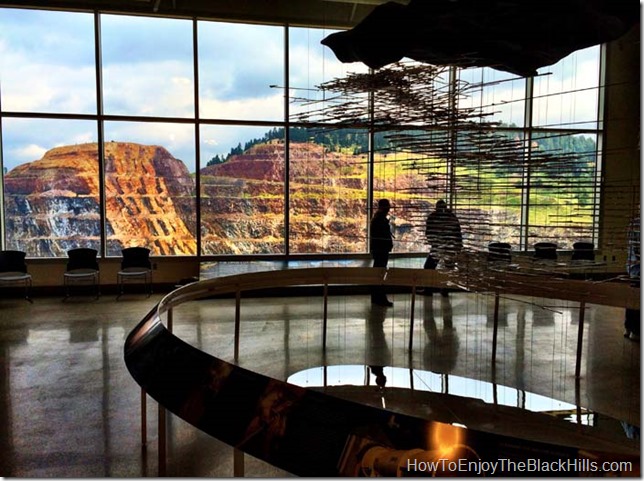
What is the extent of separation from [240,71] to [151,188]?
110 inches

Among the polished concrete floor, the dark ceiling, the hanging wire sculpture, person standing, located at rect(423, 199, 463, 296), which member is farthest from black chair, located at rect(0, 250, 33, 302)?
person standing, located at rect(423, 199, 463, 296)

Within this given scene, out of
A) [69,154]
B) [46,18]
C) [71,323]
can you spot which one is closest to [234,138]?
[69,154]

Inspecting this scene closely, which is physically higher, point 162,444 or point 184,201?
point 184,201

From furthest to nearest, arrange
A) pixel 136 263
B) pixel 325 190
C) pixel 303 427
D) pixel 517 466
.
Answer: pixel 325 190 < pixel 136 263 < pixel 303 427 < pixel 517 466

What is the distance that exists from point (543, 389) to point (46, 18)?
982 centimetres

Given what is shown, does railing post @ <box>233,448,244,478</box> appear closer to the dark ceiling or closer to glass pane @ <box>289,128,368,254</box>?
glass pane @ <box>289,128,368,254</box>

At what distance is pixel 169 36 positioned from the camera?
1021cm

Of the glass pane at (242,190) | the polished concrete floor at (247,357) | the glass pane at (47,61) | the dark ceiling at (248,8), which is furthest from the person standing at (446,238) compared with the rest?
the glass pane at (47,61)

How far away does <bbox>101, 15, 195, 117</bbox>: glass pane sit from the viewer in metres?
10.0

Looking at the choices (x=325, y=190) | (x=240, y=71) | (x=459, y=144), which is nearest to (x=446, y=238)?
(x=459, y=144)

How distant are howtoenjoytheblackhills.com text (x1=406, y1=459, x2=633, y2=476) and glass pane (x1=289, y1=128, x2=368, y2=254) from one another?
9066mm

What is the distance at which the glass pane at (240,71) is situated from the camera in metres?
10.4

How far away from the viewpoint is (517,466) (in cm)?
182

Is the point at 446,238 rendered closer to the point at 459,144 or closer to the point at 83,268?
the point at 459,144
